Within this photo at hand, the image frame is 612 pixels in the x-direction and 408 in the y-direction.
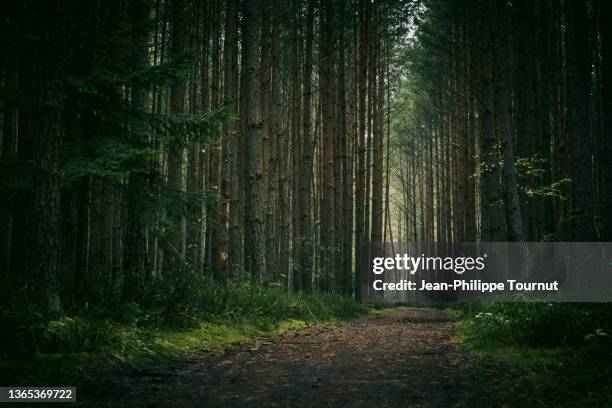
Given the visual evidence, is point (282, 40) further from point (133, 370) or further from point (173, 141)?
point (133, 370)

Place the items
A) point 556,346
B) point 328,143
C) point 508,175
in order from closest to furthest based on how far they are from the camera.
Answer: point 556,346
point 508,175
point 328,143

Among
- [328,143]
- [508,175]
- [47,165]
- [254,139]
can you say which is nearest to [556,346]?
[508,175]

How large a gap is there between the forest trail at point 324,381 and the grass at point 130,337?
0.38 m

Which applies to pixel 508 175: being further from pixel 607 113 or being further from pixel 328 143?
pixel 328 143

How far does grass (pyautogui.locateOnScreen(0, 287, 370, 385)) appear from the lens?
5.06 metres

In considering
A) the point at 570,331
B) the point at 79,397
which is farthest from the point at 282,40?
the point at 79,397

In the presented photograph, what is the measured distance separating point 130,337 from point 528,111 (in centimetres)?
1461

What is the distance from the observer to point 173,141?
9070mm

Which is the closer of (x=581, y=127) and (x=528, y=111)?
(x=581, y=127)

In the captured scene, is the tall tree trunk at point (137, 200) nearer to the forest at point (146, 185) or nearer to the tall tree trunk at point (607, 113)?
the forest at point (146, 185)

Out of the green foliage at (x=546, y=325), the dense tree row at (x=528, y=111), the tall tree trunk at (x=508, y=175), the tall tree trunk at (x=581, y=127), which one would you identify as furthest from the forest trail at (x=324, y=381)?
the tall tree trunk at (x=508, y=175)

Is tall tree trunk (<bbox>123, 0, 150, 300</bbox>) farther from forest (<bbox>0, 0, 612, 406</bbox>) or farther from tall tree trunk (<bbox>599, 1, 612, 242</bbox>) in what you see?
tall tree trunk (<bbox>599, 1, 612, 242</bbox>)

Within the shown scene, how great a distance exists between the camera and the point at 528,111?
16.3 meters

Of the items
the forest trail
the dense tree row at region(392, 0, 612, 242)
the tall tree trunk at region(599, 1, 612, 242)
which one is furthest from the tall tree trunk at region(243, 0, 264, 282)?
the tall tree trunk at region(599, 1, 612, 242)
